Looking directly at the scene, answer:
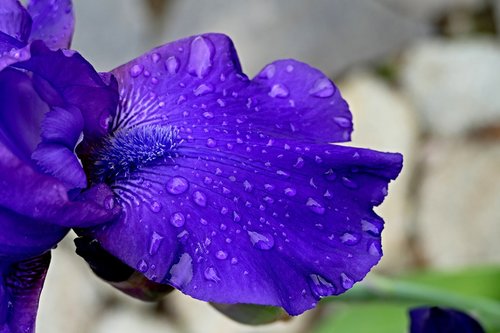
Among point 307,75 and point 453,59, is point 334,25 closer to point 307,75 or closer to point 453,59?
point 453,59

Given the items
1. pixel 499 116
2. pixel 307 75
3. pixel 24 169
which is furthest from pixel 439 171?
pixel 24 169

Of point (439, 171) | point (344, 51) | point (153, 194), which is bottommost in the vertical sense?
point (439, 171)

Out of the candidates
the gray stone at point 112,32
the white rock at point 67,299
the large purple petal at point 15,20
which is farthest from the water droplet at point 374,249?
the gray stone at point 112,32

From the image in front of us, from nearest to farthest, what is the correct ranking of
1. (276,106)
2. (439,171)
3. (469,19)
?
Answer: (276,106) < (439,171) < (469,19)

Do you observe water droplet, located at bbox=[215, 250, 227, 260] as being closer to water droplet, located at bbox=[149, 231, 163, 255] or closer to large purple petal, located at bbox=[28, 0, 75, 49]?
water droplet, located at bbox=[149, 231, 163, 255]

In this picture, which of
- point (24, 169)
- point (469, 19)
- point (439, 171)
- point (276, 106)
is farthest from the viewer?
point (469, 19)

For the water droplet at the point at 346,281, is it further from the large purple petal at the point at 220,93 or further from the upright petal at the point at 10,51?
the upright petal at the point at 10,51

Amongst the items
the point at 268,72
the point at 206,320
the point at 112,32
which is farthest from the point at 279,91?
the point at 112,32

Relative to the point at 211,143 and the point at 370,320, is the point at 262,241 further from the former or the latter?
the point at 370,320
